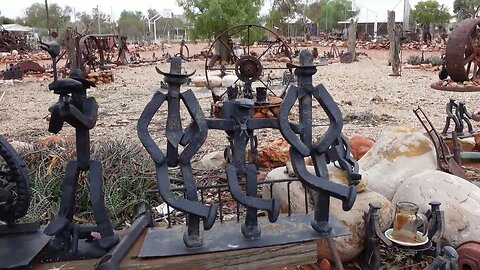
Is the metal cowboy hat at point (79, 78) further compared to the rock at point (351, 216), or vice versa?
the rock at point (351, 216)

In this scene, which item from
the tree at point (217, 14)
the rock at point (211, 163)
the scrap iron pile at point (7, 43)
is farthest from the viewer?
the scrap iron pile at point (7, 43)

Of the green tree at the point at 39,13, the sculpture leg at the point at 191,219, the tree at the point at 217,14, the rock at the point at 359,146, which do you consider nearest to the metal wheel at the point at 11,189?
the sculpture leg at the point at 191,219

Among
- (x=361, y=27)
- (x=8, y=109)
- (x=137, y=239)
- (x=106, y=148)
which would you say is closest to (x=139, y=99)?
(x=8, y=109)

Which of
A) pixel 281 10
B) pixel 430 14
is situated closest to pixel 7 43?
pixel 281 10

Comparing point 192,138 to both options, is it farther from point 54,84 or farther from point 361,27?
point 361,27

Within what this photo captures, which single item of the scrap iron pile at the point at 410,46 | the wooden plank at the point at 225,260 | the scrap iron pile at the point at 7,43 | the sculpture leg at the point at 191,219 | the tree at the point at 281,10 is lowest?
the wooden plank at the point at 225,260

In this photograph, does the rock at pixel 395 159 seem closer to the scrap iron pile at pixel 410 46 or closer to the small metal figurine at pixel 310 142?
the small metal figurine at pixel 310 142

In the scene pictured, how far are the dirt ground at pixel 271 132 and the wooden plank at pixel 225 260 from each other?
4395 millimetres

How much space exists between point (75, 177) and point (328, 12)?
192 ft

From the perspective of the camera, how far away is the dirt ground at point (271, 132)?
778 centimetres

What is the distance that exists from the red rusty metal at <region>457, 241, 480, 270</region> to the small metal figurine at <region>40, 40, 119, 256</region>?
6.10 feet

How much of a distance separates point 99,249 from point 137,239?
0.15 metres

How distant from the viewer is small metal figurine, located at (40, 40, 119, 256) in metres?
1.75

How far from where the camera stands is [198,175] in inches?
183
